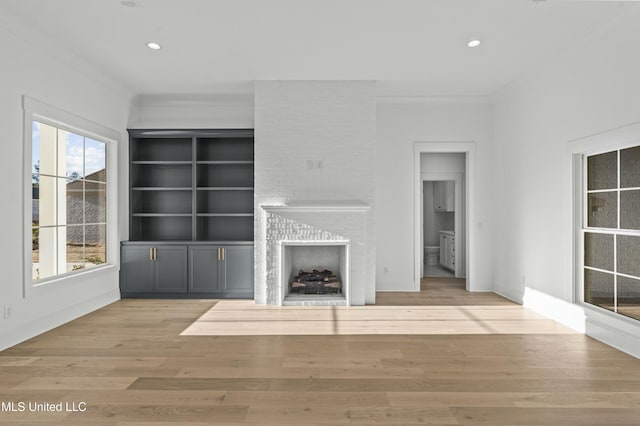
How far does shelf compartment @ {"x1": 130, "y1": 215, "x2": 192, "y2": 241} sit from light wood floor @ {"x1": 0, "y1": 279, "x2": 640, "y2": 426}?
200 centimetres

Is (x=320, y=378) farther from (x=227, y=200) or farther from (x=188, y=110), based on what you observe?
(x=188, y=110)

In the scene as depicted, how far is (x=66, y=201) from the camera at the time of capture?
4672 millimetres

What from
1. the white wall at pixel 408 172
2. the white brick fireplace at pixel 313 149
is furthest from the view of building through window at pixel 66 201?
the white wall at pixel 408 172

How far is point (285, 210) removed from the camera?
5.13 m

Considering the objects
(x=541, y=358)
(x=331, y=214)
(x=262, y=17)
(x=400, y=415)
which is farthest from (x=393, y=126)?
(x=400, y=415)

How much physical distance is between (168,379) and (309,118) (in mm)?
3553

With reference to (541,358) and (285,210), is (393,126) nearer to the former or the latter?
(285,210)

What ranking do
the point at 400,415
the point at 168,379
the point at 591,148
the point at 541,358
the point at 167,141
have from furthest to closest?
the point at 167,141, the point at 591,148, the point at 541,358, the point at 168,379, the point at 400,415

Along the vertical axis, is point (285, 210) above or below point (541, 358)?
above

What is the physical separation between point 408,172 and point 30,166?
4.68 meters

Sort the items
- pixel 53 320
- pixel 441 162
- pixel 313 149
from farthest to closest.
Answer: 1. pixel 441 162
2. pixel 313 149
3. pixel 53 320

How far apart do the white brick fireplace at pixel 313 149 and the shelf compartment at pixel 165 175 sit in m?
1.45

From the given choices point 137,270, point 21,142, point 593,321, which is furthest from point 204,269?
point 593,321

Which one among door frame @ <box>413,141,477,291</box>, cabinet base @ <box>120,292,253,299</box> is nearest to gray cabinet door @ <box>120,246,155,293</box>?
cabinet base @ <box>120,292,253,299</box>
